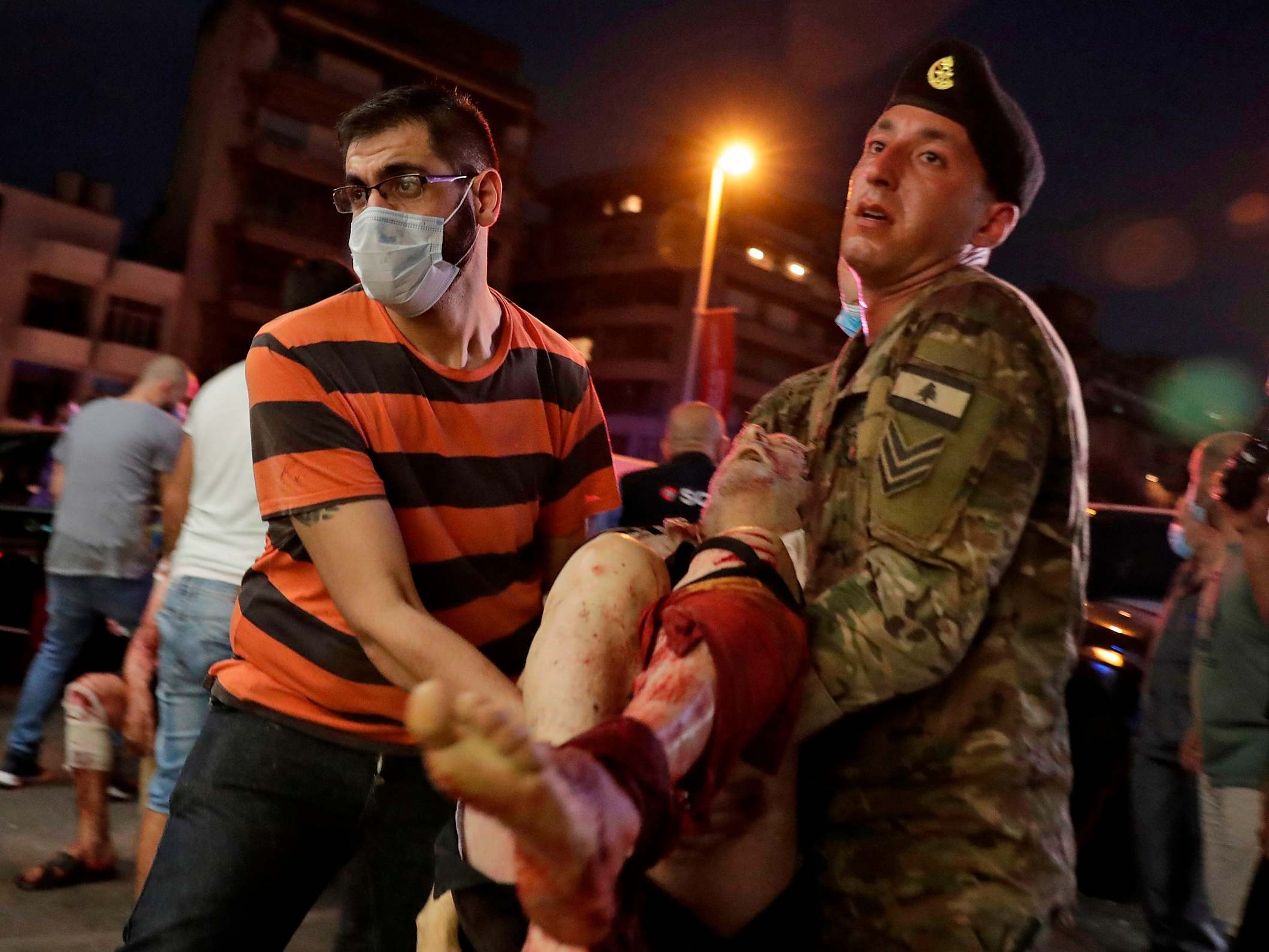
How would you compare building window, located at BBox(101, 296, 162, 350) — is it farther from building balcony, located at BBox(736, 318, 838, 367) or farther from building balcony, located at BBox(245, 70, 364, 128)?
building balcony, located at BBox(736, 318, 838, 367)

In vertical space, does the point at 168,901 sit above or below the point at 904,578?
below

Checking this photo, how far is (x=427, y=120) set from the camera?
2.31m

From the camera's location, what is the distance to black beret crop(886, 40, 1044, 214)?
5.96 feet

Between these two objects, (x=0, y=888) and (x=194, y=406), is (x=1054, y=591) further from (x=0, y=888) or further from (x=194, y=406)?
(x=0, y=888)

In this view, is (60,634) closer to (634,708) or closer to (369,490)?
(369,490)

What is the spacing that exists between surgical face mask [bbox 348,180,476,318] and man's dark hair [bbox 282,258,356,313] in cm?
144

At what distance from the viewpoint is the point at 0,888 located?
4.26m

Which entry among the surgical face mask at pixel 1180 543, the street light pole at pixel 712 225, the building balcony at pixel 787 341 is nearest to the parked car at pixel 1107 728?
the surgical face mask at pixel 1180 543

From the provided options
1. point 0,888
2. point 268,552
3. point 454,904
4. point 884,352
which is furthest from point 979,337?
point 0,888

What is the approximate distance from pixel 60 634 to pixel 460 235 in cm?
449

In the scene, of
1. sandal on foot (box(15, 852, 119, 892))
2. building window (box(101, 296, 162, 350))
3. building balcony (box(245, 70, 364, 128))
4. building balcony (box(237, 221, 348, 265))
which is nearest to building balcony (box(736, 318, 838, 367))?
building balcony (box(237, 221, 348, 265))

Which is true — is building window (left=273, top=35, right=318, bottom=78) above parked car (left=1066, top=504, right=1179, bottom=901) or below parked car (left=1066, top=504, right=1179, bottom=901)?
above

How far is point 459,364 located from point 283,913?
1216mm

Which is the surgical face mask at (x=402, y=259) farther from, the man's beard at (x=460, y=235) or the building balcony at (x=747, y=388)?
the building balcony at (x=747, y=388)
